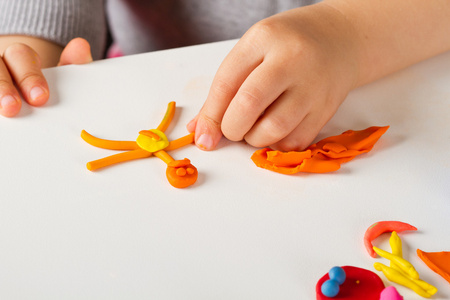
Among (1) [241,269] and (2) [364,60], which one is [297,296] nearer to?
(1) [241,269]

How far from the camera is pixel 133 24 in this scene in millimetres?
960

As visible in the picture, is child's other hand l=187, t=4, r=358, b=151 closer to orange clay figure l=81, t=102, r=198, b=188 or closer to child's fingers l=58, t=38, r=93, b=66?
orange clay figure l=81, t=102, r=198, b=188

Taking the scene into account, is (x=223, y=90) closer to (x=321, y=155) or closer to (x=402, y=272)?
(x=321, y=155)

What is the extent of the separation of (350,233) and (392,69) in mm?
272

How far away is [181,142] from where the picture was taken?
19.0 inches

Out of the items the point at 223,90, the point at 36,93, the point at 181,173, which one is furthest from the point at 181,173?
the point at 36,93

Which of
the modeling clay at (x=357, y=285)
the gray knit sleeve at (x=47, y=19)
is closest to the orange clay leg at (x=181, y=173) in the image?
the modeling clay at (x=357, y=285)

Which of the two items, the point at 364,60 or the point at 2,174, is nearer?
the point at 2,174

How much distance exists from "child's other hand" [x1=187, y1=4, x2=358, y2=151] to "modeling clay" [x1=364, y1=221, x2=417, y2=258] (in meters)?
0.12

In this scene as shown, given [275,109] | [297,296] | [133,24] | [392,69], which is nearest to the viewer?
[297,296]

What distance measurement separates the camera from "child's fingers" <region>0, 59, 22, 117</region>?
498 mm

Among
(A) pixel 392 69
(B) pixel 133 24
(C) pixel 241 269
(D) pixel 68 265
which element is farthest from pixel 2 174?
(B) pixel 133 24

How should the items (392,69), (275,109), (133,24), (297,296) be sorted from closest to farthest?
(297,296)
(275,109)
(392,69)
(133,24)

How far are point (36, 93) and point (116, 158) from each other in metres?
0.14
